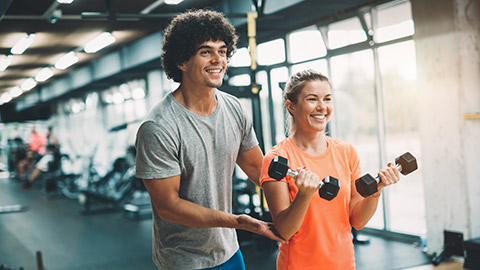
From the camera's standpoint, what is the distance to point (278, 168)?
1215mm

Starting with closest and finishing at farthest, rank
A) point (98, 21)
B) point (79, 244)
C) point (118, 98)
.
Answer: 1. point (98, 21)
2. point (79, 244)
3. point (118, 98)

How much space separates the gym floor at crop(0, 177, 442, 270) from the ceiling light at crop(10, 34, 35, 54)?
1.26 meters

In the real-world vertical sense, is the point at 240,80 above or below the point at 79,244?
above

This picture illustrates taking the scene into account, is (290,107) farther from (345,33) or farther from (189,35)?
(345,33)

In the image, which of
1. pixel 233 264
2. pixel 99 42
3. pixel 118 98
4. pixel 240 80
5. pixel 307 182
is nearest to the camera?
pixel 307 182

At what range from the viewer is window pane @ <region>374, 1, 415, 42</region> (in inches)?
178

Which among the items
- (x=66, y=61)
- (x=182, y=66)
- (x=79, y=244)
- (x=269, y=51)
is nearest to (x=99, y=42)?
(x=66, y=61)

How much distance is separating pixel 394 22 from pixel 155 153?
4.01m

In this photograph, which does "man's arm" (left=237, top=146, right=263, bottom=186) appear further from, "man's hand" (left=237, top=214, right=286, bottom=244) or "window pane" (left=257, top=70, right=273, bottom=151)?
"window pane" (left=257, top=70, right=273, bottom=151)

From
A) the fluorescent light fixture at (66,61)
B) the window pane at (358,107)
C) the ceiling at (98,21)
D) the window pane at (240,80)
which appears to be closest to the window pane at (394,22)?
the window pane at (358,107)

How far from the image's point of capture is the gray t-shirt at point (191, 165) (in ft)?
4.45

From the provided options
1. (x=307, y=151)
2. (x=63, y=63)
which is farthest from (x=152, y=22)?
(x=307, y=151)

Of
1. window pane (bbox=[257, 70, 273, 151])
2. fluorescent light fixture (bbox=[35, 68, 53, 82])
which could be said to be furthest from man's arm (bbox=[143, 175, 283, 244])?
fluorescent light fixture (bbox=[35, 68, 53, 82])

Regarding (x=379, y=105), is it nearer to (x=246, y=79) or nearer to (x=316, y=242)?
(x=246, y=79)
